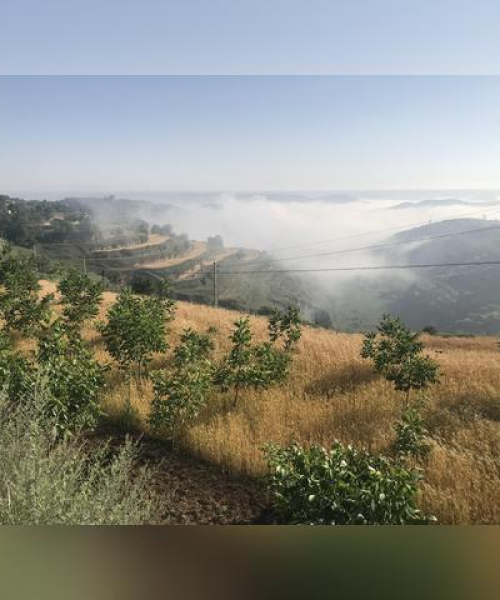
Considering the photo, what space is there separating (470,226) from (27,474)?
75.5 m

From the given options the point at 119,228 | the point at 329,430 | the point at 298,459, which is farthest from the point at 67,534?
the point at 119,228

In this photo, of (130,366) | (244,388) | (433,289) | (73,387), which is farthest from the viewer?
(433,289)

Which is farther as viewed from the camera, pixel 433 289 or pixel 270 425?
pixel 433 289

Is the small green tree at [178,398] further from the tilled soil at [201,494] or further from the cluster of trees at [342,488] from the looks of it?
the cluster of trees at [342,488]

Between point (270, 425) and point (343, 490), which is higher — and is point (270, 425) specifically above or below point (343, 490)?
below

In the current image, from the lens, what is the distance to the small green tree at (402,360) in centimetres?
666

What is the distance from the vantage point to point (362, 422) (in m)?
5.70

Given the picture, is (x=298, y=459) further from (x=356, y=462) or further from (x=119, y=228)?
(x=119, y=228)

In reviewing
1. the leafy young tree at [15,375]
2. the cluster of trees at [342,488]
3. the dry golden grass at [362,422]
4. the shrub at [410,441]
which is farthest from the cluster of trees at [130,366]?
the shrub at [410,441]

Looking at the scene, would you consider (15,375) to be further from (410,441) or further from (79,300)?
(79,300)

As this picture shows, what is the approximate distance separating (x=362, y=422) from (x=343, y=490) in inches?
110

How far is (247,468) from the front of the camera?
477 centimetres

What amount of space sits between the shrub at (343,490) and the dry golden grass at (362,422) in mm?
746

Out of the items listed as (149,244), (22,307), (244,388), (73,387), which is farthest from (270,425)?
(149,244)
